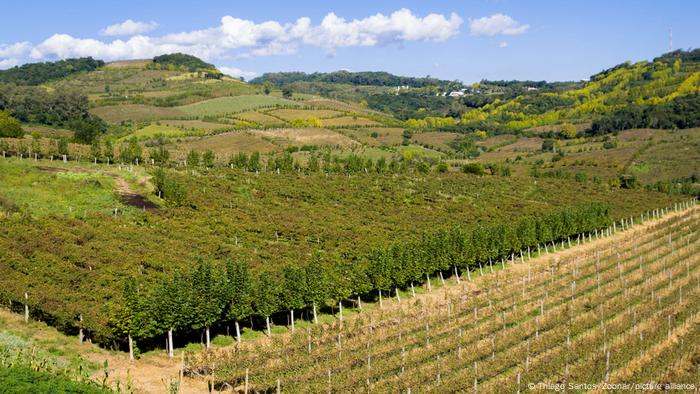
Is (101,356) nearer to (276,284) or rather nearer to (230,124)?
(276,284)

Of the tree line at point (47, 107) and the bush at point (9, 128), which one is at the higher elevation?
the tree line at point (47, 107)

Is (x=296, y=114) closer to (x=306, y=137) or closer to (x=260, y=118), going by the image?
(x=260, y=118)

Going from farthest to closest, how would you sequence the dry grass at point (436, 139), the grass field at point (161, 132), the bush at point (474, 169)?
the dry grass at point (436, 139)
the grass field at point (161, 132)
the bush at point (474, 169)

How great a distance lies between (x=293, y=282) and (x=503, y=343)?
14.3 m

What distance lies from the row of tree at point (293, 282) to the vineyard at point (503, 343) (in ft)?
6.64

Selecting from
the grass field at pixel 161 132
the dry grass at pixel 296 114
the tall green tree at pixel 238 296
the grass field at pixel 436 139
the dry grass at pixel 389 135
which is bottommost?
the tall green tree at pixel 238 296

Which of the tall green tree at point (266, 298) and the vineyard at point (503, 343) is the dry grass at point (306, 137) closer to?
the vineyard at point (503, 343)

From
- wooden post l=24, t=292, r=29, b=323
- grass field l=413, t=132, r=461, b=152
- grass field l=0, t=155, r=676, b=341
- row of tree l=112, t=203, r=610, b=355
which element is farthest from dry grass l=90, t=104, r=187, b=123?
wooden post l=24, t=292, r=29, b=323

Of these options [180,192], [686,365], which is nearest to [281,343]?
[686,365]

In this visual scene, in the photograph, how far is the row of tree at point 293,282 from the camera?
3491cm

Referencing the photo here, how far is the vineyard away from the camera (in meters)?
29.3

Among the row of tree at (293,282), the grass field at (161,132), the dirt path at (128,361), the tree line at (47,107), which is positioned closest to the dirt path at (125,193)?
the row of tree at (293,282)

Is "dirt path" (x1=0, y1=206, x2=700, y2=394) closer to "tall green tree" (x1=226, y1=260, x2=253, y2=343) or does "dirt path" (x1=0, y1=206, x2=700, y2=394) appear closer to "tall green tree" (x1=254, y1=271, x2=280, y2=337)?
"tall green tree" (x1=254, y1=271, x2=280, y2=337)

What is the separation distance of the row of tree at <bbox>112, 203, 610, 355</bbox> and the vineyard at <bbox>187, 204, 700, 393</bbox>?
79.7 inches
